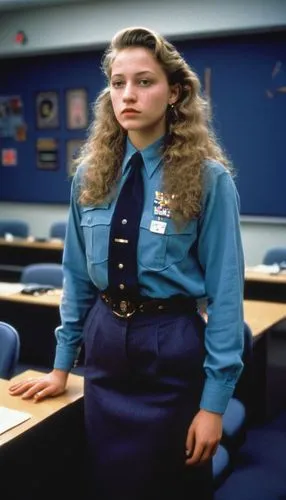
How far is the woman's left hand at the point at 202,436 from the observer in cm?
121

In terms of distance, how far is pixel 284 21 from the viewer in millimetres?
4867

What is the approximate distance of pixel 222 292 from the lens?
1.21 metres

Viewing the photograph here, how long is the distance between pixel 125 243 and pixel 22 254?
3.80m

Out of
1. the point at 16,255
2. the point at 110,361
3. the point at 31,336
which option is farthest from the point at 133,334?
the point at 16,255

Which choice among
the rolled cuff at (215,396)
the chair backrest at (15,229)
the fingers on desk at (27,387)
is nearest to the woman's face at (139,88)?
the rolled cuff at (215,396)

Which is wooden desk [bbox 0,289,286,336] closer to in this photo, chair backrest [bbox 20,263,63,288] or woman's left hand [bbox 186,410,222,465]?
chair backrest [bbox 20,263,63,288]

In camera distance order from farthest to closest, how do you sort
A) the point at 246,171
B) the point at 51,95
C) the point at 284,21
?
the point at 51,95, the point at 246,171, the point at 284,21

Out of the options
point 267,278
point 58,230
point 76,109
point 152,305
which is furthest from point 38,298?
point 76,109

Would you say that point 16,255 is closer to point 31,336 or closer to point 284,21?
point 31,336

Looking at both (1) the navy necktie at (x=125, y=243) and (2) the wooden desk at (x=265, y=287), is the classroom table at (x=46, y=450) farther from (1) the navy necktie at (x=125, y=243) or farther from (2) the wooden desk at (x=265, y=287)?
(2) the wooden desk at (x=265, y=287)

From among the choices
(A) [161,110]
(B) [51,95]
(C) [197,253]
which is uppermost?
(B) [51,95]

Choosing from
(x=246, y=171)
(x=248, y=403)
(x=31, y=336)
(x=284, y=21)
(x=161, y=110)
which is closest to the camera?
(x=161, y=110)

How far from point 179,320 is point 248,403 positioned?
1638 millimetres

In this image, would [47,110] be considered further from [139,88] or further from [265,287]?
[139,88]
